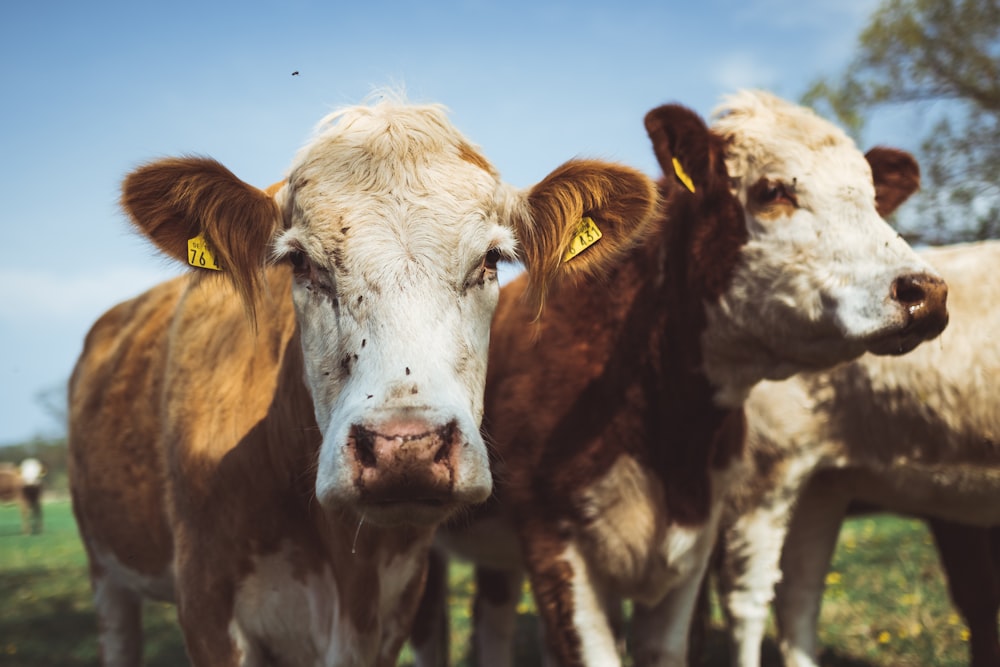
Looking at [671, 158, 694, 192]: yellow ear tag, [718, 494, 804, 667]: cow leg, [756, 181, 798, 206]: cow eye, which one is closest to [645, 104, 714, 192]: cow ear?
[671, 158, 694, 192]: yellow ear tag

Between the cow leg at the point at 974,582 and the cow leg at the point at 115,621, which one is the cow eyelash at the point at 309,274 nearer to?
the cow leg at the point at 115,621

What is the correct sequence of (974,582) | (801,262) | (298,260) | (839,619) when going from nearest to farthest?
(298,260) < (801,262) < (974,582) < (839,619)

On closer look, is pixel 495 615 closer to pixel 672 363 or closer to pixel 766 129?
pixel 672 363

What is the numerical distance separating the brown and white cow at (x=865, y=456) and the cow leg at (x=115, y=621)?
305cm

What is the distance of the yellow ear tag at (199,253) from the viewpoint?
108 inches

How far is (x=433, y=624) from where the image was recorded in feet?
17.2

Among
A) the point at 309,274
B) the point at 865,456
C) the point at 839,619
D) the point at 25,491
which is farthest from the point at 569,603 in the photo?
the point at 25,491

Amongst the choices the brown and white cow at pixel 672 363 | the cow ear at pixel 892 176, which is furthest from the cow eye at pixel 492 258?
the cow ear at pixel 892 176

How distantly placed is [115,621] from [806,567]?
11.9 ft

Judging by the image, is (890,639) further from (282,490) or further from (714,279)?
(282,490)

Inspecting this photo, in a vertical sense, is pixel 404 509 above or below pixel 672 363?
below

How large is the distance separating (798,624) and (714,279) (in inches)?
82.5

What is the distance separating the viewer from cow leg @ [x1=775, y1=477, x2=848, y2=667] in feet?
15.7

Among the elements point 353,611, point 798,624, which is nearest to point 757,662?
point 798,624
